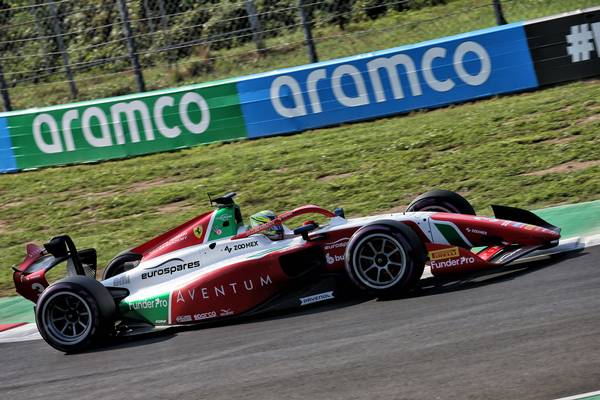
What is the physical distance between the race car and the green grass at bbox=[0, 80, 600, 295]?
8.86ft

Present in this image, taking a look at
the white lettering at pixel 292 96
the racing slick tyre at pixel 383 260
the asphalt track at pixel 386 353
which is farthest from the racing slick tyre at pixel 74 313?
the white lettering at pixel 292 96

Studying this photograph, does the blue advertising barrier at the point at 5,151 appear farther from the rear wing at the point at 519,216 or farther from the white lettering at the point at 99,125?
the rear wing at the point at 519,216

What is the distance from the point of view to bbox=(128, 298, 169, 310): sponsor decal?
7776mm

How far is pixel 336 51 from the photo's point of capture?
1555 cm

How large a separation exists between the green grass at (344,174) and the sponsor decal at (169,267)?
2906 millimetres

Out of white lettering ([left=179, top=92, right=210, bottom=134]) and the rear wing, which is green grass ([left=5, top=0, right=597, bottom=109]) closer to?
white lettering ([left=179, top=92, right=210, bottom=134])

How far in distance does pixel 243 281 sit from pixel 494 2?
7808 mm

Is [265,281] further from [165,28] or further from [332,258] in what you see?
[165,28]

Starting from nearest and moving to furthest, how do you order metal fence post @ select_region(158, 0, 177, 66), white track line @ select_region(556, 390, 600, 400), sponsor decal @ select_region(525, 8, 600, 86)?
white track line @ select_region(556, 390, 600, 400) < sponsor decal @ select_region(525, 8, 600, 86) < metal fence post @ select_region(158, 0, 177, 66)

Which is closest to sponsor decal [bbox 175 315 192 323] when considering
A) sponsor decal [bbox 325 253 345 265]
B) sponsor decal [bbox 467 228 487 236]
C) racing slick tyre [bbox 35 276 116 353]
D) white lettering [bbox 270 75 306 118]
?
racing slick tyre [bbox 35 276 116 353]

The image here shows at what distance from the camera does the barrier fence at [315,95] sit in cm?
1328

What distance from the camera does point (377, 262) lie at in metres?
7.23

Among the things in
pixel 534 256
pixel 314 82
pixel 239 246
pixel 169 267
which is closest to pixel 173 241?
pixel 169 267

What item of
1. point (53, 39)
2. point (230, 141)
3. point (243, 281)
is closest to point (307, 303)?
point (243, 281)
